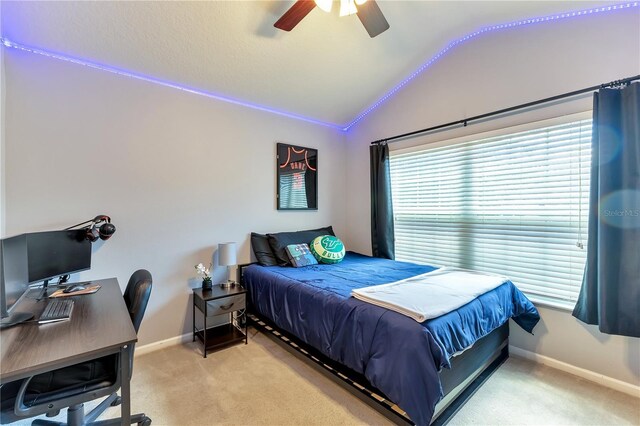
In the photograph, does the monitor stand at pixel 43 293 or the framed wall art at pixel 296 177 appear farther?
the framed wall art at pixel 296 177

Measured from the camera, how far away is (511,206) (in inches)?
104

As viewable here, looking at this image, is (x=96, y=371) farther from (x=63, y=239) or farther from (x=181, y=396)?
(x=63, y=239)

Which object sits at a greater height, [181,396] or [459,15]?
[459,15]

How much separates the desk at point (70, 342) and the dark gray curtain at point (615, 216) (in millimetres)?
3011

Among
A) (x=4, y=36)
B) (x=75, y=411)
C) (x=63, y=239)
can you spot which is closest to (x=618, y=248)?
(x=75, y=411)

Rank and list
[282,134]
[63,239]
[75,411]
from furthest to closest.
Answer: [282,134] → [63,239] → [75,411]

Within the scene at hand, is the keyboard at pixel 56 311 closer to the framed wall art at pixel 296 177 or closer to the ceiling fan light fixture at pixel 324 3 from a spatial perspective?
the framed wall art at pixel 296 177

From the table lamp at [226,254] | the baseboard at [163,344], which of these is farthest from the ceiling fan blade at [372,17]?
the baseboard at [163,344]

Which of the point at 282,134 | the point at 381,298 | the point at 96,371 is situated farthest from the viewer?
the point at 282,134

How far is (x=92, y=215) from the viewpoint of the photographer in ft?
7.83

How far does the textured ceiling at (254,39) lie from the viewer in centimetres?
204

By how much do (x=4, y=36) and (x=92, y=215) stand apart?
137cm

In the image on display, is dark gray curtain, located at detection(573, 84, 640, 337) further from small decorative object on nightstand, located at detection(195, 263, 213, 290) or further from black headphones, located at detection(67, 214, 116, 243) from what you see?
black headphones, located at detection(67, 214, 116, 243)

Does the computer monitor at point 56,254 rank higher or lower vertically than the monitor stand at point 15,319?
higher
